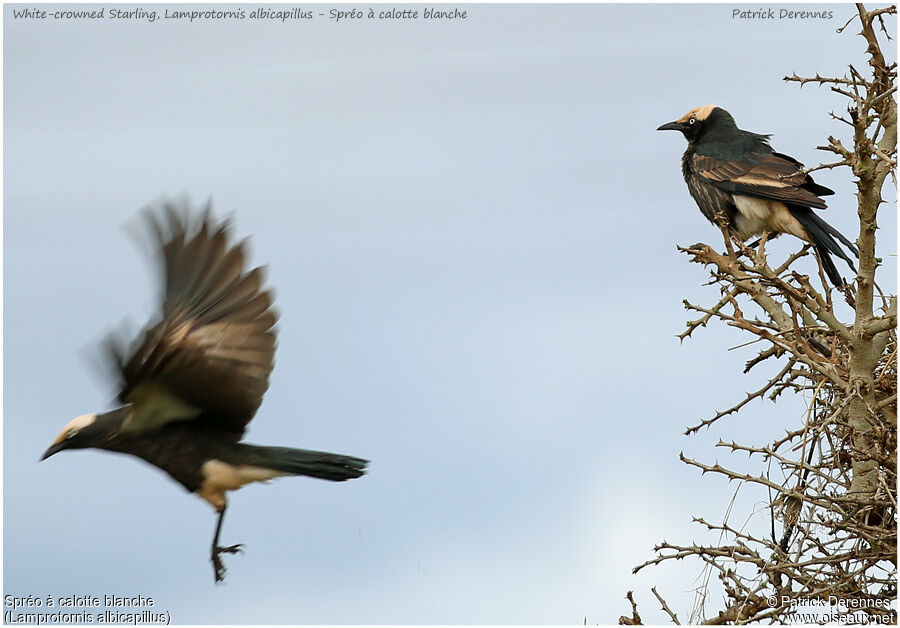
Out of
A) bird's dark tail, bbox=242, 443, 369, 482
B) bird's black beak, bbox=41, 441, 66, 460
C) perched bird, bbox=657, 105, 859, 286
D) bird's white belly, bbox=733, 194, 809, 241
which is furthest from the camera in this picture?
bird's white belly, bbox=733, 194, 809, 241

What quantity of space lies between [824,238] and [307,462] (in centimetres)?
418

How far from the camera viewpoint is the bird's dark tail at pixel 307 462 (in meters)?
5.02

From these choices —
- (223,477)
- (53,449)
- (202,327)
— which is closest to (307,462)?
(223,477)

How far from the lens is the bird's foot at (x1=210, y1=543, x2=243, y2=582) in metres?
5.25

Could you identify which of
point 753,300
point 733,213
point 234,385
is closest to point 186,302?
point 234,385

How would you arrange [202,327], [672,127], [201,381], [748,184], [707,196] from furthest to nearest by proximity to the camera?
[672,127] < [707,196] < [748,184] < [201,381] < [202,327]

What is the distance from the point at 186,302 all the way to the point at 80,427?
95 centimetres

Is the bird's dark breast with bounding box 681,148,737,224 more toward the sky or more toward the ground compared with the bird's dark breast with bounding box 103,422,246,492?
more toward the sky

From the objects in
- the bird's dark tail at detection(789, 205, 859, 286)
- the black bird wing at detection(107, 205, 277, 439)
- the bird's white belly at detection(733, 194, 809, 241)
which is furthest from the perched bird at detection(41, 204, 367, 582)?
the bird's white belly at detection(733, 194, 809, 241)

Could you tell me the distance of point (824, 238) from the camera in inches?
294

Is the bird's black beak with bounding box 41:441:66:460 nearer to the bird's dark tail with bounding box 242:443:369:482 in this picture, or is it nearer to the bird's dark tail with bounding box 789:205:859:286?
the bird's dark tail with bounding box 242:443:369:482

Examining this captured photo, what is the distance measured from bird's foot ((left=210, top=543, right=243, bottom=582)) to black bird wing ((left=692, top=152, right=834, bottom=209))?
15.2ft

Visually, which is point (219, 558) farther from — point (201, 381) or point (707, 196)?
point (707, 196)

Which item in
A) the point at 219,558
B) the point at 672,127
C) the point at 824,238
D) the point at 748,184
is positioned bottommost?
the point at 219,558
